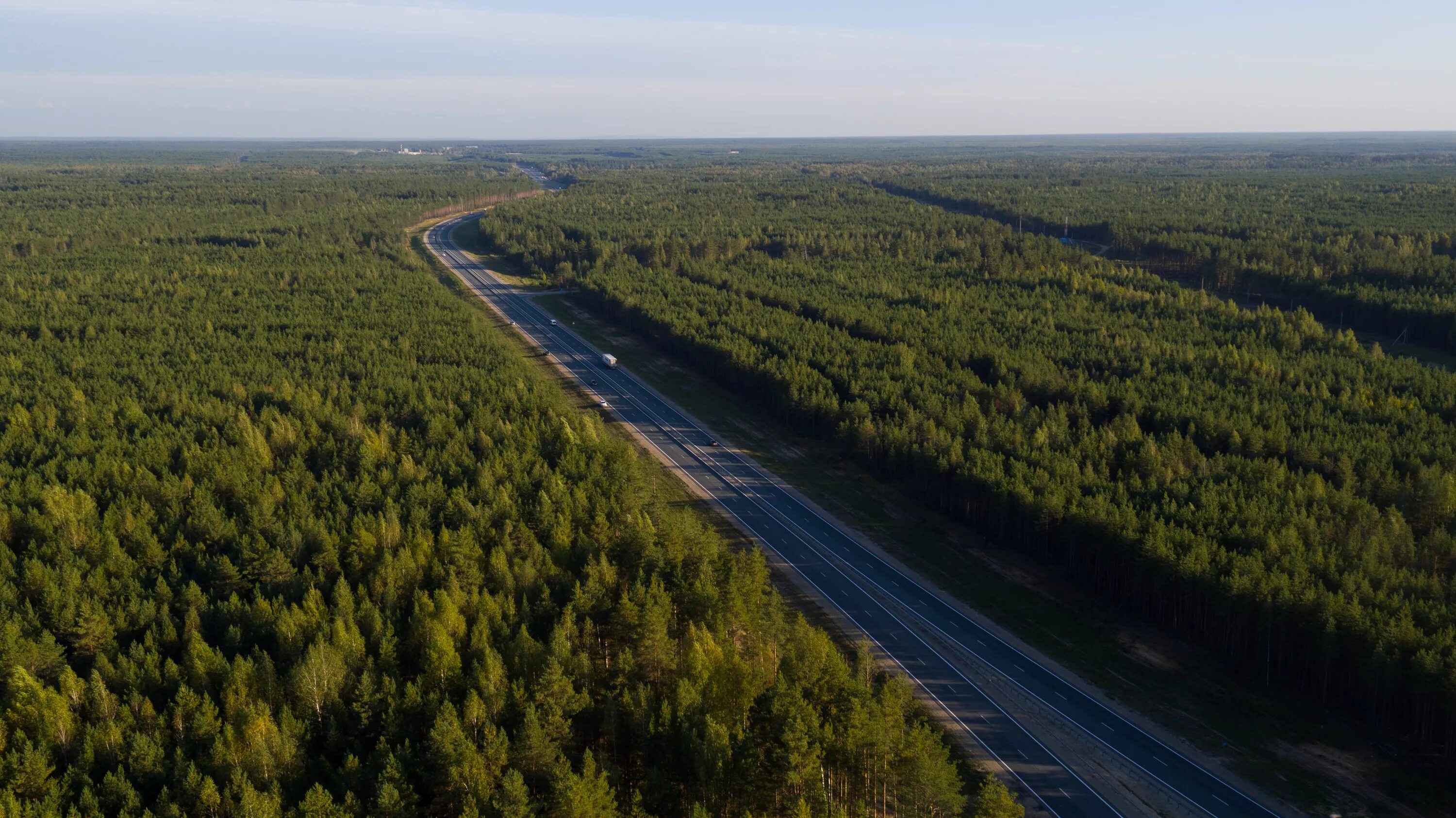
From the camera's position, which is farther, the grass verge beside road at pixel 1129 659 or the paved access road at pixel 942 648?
the paved access road at pixel 942 648

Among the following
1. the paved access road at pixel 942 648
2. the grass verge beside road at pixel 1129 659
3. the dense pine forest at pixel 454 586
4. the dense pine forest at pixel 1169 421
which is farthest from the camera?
the dense pine forest at pixel 1169 421

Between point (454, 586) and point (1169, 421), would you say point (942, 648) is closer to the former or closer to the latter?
point (454, 586)

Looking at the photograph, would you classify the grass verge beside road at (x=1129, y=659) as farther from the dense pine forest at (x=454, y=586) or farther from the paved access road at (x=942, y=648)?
the dense pine forest at (x=454, y=586)

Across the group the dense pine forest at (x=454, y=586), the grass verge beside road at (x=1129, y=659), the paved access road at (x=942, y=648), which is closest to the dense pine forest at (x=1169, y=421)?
the dense pine forest at (x=454, y=586)

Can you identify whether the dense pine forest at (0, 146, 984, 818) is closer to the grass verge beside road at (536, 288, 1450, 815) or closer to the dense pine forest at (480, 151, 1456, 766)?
the dense pine forest at (480, 151, 1456, 766)

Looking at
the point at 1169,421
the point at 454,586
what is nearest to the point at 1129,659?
the point at 1169,421

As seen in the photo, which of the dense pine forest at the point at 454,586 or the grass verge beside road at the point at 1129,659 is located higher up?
the dense pine forest at the point at 454,586

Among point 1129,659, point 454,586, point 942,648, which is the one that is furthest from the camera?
point 942,648

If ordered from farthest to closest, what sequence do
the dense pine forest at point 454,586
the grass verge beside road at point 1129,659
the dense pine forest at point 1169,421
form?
the dense pine forest at point 1169,421, the grass verge beside road at point 1129,659, the dense pine forest at point 454,586
